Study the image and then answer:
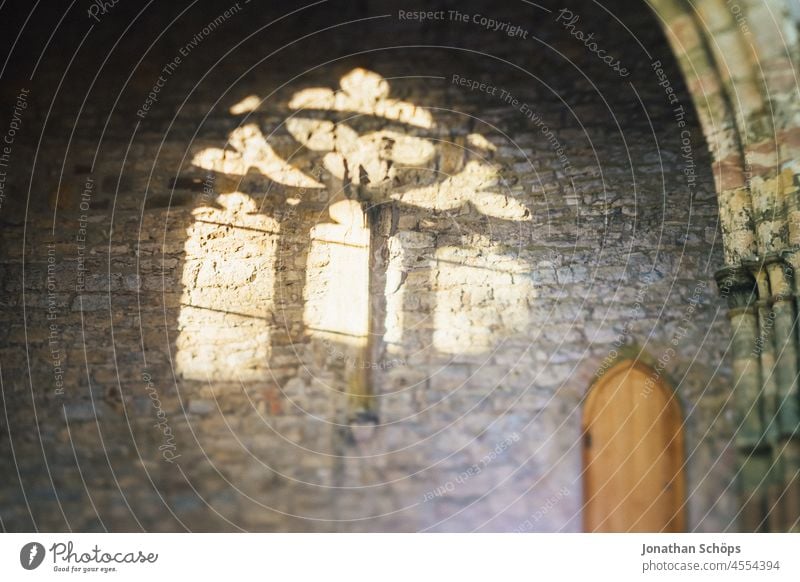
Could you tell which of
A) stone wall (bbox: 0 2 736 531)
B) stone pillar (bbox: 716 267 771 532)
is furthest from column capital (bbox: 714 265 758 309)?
stone wall (bbox: 0 2 736 531)

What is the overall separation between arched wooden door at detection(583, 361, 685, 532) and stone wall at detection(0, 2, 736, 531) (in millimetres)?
75

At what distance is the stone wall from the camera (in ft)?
14.8

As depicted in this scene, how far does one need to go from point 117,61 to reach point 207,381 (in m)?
1.61

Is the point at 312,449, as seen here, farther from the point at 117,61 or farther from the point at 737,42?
the point at 737,42

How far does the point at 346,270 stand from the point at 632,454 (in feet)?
4.86

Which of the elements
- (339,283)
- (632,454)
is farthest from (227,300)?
(632,454)

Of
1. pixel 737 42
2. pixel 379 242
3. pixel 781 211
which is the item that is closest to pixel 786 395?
pixel 781 211

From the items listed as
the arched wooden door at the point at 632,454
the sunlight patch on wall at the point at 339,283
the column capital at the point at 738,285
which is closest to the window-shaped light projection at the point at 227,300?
the sunlight patch on wall at the point at 339,283

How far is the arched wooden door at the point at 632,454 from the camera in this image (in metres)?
4.20

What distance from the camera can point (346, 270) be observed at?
4.66m

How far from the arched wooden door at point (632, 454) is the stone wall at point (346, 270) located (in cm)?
7

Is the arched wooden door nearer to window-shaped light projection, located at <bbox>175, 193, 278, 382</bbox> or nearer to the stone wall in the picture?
the stone wall

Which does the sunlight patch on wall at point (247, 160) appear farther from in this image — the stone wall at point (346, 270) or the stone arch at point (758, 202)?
the stone arch at point (758, 202)

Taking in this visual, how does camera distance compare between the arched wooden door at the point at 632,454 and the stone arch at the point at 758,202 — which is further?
the arched wooden door at the point at 632,454
